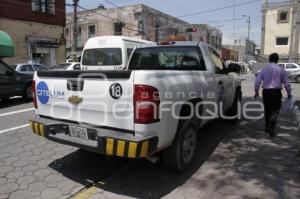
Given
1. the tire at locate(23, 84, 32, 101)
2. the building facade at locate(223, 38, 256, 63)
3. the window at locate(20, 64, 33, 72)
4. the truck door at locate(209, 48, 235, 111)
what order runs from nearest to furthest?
the truck door at locate(209, 48, 235, 111)
the tire at locate(23, 84, 32, 101)
the window at locate(20, 64, 33, 72)
the building facade at locate(223, 38, 256, 63)

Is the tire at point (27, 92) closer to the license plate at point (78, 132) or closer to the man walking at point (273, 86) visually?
the license plate at point (78, 132)

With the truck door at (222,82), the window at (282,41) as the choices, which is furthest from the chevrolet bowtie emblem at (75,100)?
the window at (282,41)

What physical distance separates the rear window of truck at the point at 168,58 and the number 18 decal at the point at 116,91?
86.5 inches

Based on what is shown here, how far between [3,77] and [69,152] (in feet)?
20.1

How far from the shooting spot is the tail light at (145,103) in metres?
3.46

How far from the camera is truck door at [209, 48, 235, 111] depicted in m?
5.85

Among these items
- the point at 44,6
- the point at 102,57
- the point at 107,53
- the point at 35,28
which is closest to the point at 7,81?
the point at 102,57

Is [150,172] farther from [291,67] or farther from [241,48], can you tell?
[241,48]

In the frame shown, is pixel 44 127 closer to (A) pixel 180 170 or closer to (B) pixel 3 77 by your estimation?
(A) pixel 180 170

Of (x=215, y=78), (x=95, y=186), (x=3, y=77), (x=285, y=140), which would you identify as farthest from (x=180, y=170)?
(x=3, y=77)

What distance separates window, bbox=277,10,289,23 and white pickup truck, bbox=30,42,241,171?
44045 millimetres

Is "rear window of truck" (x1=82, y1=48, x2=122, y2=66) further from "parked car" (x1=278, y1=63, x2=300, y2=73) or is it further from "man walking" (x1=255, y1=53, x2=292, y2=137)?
"parked car" (x1=278, y1=63, x2=300, y2=73)

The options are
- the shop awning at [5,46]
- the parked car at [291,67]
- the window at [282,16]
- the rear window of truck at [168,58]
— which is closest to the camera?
the rear window of truck at [168,58]

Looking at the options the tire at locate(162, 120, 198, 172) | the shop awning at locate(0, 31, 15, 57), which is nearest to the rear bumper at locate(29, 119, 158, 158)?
the tire at locate(162, 120, 198, 172)
